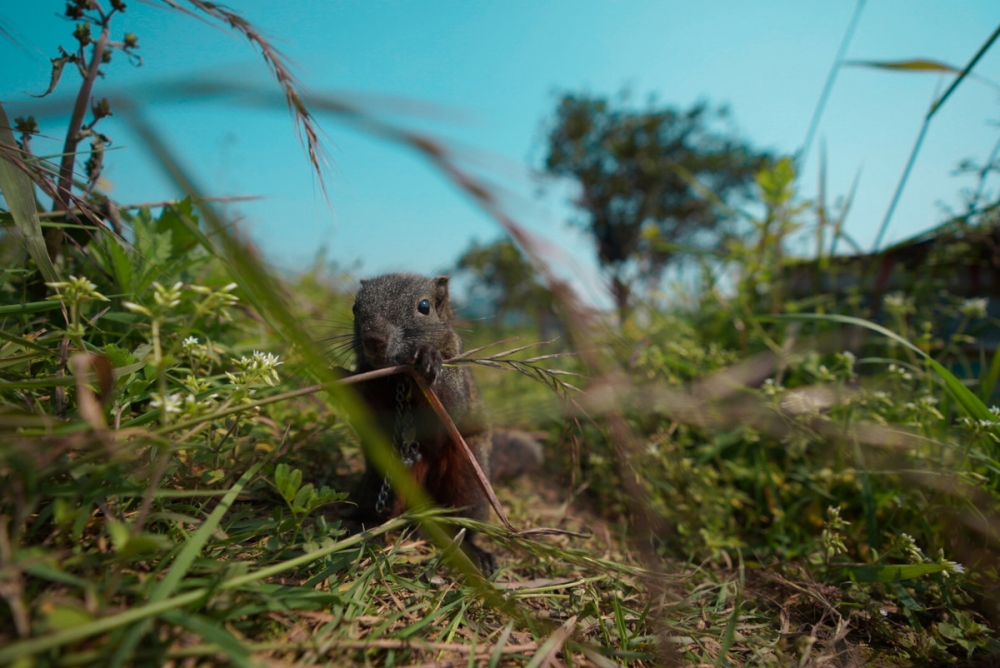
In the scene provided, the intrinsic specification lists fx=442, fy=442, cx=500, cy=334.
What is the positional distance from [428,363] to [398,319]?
0.52m

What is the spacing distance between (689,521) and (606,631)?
1.28m

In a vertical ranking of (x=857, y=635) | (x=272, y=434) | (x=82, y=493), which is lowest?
(x=857, y=635)

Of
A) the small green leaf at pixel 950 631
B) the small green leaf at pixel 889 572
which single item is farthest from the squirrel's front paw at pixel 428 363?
the small green leaf at pixel 950 631

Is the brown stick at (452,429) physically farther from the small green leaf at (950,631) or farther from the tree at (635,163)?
the tree at (635,163)

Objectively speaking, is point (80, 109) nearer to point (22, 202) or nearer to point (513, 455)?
point (22, 202)

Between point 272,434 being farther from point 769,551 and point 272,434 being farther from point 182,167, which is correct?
point 769,551

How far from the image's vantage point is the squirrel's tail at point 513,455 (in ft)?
10.7

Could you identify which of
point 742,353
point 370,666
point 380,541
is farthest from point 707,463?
point 370,666

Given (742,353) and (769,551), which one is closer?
(769,551)

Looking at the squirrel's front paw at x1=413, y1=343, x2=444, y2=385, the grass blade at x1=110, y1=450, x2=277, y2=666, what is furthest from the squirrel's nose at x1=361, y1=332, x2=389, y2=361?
the grass blade at x1=110, y1=450, x2=277, y2=666

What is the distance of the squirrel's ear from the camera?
271 cm

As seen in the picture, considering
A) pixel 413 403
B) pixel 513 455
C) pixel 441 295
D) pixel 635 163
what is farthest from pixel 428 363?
pixel 635 163

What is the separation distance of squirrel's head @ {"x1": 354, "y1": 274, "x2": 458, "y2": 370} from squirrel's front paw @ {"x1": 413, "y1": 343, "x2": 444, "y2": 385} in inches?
1.6

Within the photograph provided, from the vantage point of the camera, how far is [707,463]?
318 cm
